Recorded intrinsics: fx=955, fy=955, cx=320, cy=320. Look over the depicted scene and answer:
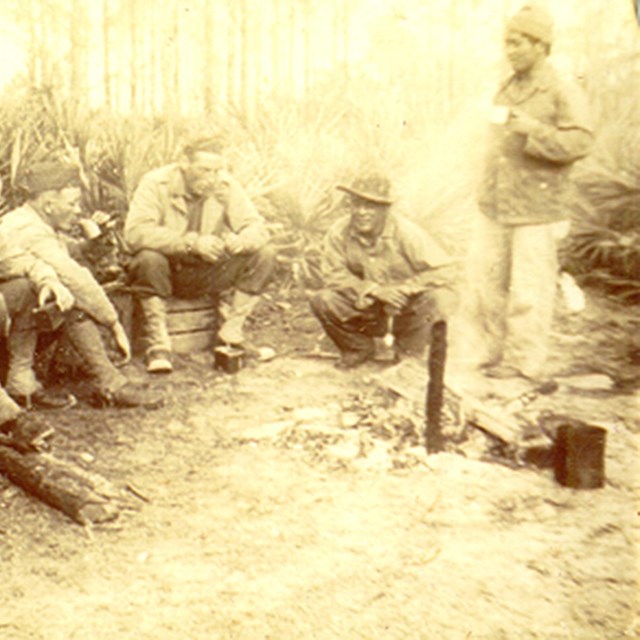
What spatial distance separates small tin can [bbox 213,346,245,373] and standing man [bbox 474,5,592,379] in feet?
2.83

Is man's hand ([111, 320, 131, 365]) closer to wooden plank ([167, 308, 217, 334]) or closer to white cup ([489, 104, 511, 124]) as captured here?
wooden plank ([167, 308, 217, 334])

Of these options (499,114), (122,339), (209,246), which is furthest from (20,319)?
(499,114)

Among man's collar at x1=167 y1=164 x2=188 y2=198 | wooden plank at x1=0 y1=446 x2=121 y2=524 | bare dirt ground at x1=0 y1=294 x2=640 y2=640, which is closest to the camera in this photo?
bare dirt ground at x1=0 y1=294 x2=640 y2=640

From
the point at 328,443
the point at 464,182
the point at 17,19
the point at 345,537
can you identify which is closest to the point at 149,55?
the point at 17,19

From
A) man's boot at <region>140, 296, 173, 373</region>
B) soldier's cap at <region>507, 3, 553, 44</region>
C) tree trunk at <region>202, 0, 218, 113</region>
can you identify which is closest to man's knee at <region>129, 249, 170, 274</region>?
man's boot at <region>140, 296, 173, 373</region>

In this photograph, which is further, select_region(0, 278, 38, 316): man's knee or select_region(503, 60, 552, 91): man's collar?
select_region(503, 60, 552, 91): man's collar

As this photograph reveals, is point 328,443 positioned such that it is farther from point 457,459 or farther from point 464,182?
point 464,182

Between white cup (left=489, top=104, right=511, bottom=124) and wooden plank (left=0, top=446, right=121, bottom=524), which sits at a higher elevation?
white cup (left=489, top=104, right=511, bottom=124)

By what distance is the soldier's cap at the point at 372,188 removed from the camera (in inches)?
131

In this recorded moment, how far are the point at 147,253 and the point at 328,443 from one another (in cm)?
90

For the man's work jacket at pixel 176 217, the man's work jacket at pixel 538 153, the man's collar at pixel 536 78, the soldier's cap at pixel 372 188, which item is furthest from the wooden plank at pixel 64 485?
the man's collar at pixel 536 78

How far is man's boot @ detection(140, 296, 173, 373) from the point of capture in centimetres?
324

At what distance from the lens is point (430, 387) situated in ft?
10.6

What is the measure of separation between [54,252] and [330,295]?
0.94 meters
